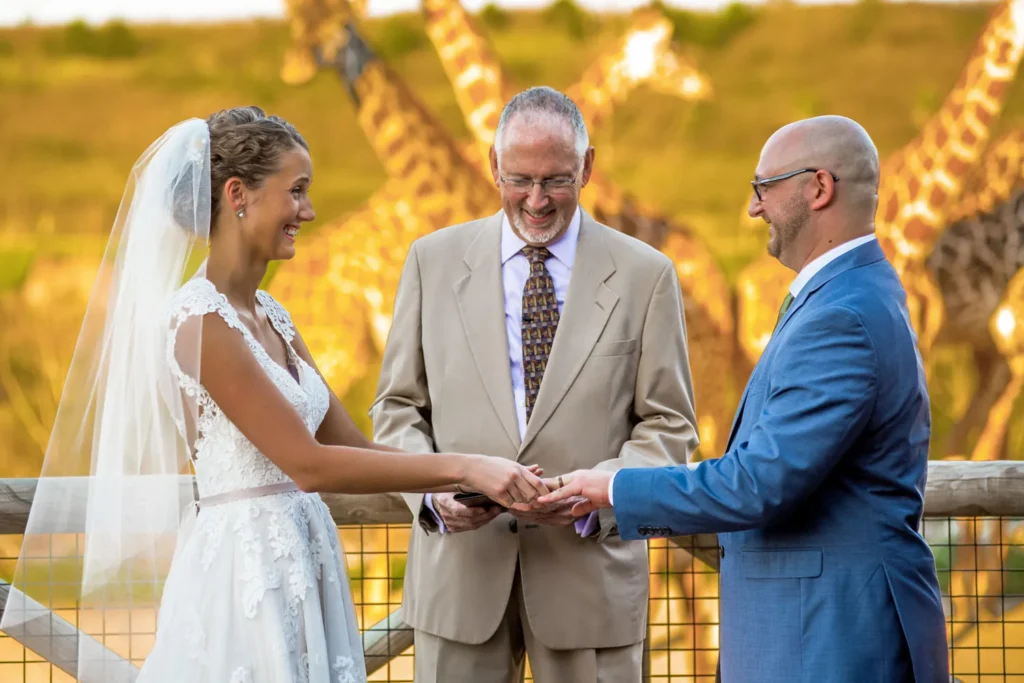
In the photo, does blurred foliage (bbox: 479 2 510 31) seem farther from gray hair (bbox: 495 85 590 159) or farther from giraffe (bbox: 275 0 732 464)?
gray hair (bbox: 495 85 590 159)

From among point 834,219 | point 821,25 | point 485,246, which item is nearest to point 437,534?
point 485,246

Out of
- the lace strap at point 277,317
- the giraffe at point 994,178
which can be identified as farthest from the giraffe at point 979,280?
the lace strap at point 277,317

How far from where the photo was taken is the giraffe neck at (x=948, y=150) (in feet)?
18.7

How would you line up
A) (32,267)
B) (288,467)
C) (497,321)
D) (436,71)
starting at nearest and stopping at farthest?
(288,467), (497,321), (32,267), (436,71)

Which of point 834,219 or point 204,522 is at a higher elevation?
point 834,219

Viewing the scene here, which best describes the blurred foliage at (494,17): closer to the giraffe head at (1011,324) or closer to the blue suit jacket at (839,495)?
the giraffe head at (1011,324)

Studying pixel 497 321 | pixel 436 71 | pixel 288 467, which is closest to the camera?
pixel 288 467

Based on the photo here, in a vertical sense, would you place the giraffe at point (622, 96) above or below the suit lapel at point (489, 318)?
above

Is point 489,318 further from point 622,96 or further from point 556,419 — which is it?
point 622,96

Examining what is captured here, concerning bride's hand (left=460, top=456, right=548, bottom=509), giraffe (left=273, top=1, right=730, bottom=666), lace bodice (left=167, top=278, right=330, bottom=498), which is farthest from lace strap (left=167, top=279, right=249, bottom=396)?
giraffe (left=273, top=1, right=730, bottom=666)

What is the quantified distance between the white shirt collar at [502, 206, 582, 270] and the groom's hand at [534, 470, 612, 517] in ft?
1.69

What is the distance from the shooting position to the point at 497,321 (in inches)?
102

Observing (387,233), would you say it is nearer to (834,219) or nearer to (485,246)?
(485,246)

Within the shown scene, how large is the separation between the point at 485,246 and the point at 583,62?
3593 mm
